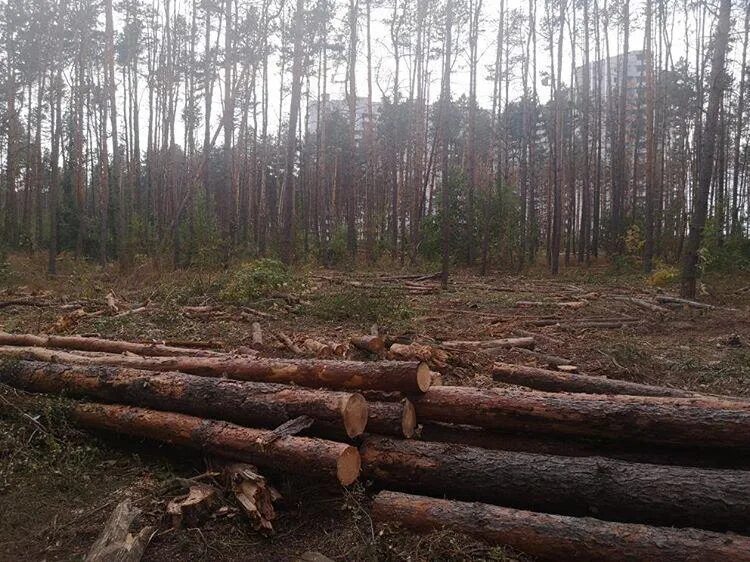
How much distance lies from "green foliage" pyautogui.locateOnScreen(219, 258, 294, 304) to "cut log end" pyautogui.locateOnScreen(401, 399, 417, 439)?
284 inches

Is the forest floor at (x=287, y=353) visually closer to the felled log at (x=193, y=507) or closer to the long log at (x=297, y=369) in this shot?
the felled log at (x=193, y=507)

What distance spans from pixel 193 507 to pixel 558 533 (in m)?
2.15

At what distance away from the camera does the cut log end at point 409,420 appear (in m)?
3.72

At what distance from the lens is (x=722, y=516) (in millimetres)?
2881

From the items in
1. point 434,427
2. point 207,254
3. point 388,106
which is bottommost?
point 434,427

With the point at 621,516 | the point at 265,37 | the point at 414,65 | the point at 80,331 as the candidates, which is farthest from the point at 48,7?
the point at 621,516

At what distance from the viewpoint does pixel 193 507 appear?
3.37 m

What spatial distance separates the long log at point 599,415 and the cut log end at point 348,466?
0.69m

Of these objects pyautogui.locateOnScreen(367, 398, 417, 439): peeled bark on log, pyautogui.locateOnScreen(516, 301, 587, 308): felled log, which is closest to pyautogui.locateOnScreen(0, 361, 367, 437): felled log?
pyautogui.locateOnScreen(367, 398, 417, 439): peeled bark on log

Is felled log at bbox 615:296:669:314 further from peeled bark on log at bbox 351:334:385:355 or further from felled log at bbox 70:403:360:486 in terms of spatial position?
felled log at bbox 70:403:360:486

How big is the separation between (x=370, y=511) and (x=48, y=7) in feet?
88.6

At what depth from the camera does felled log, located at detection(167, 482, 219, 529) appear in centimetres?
332

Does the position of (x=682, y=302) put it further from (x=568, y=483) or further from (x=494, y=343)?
(x=568, y=483)

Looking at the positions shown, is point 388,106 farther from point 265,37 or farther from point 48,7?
point 48,7
